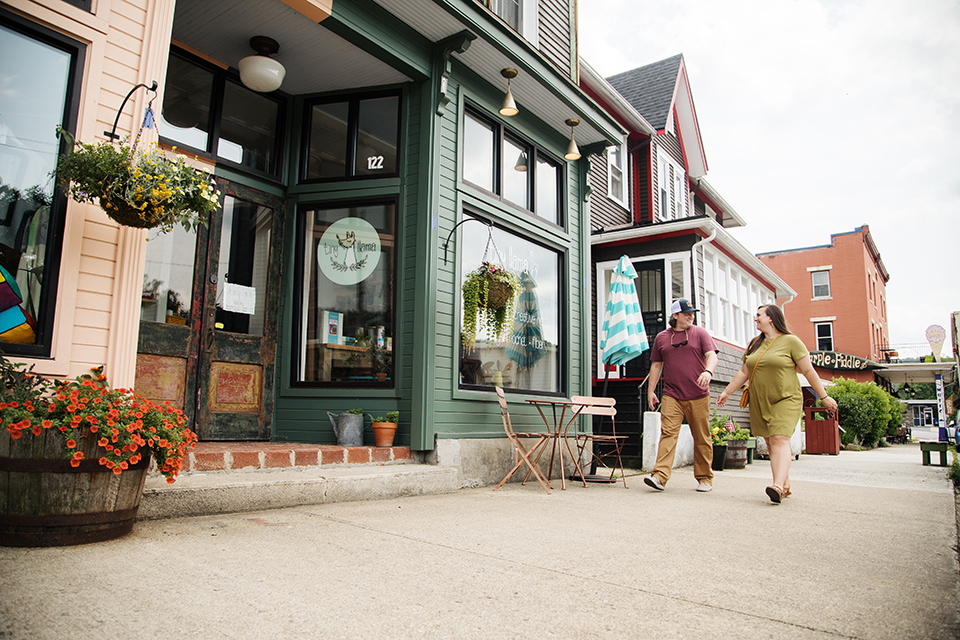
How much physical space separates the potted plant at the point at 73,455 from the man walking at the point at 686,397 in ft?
15.3

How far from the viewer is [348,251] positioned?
21.0 feet

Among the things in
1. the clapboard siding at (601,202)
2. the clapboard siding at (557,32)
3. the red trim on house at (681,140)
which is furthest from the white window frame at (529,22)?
the red trim on house at (681,140)

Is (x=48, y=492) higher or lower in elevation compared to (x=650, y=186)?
lower

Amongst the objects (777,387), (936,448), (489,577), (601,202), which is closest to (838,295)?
(936,448)

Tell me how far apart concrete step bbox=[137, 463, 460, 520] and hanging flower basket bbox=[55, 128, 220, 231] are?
65.1 inches

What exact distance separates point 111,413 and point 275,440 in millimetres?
3236

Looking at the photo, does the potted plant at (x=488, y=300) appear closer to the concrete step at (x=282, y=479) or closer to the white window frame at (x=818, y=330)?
the concrete step at (x=282, y=479)

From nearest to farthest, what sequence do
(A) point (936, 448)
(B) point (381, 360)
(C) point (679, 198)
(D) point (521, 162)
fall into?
(B) point (381, 360)
(D) point (521, 162)
(A) point (936, 448)
(C) point (679, 198)

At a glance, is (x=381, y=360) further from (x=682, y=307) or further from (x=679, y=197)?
(x=679, y=197)

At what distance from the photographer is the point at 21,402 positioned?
2871 mm

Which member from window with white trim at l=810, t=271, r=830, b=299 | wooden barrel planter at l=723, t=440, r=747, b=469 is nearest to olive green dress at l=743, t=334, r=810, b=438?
wooden barrel planter at l=723, t=440, r=747, b=469

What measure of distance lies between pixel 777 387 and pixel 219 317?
514 cm

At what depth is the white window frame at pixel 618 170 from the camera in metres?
13.5

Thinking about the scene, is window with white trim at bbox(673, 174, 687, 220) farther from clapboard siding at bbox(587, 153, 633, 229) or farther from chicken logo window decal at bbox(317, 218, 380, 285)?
chicken logo window decal at bbox(317, 218, 380, 285)
